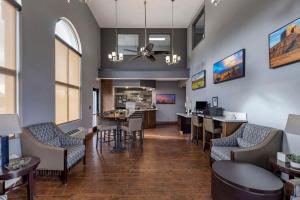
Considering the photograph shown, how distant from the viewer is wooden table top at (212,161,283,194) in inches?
78.0

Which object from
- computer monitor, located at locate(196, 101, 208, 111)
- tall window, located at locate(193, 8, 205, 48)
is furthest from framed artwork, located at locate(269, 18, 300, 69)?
tall window, located at locate(193, 8, 205, 48)

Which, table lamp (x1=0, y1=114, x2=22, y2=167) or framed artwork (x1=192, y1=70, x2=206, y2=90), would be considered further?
framed artwork (x1=192, y1=70, x2=206, y2=90)

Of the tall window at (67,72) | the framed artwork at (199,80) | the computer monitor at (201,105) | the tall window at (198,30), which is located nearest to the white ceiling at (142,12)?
the tall window at (198,30)

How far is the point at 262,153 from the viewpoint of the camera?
2.92 m

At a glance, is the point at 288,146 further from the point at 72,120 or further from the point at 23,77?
the point at 72,120

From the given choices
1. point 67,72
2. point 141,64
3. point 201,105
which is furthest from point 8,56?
point 141,64

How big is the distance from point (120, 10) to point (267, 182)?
295 inches

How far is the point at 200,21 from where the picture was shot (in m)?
7.83

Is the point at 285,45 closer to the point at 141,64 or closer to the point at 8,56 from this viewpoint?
the point at 8,56

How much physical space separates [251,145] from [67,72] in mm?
4968

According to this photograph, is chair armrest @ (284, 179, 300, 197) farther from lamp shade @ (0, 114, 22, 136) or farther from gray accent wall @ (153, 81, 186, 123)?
gray accent wall @ (153, 81, 186, 123)

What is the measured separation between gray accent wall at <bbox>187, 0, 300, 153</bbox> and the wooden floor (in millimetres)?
1548

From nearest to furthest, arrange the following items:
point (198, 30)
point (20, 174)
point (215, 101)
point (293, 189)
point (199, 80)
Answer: point (293, 189) → point (20, 174) → point (215, 101) → point (199, 80) → point (198, 30)

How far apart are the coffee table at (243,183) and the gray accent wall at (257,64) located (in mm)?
903
